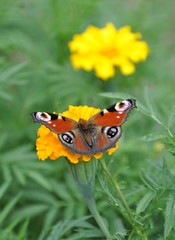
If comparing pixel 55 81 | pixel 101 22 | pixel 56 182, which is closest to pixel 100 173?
pixel 56 182

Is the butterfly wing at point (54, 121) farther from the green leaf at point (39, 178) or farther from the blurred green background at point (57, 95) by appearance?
the green leaf at point (39, 178)

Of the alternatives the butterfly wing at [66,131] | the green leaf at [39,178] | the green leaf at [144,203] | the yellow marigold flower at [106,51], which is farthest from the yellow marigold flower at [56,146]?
the yellow marigold flower at [106,51]

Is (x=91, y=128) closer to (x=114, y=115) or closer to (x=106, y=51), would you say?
(x=114, y=115)

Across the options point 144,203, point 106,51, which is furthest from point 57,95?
point 144,203

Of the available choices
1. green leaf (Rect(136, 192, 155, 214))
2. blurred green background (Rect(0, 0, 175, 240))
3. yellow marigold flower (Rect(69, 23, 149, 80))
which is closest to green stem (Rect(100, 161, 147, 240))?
green leaf (Rect(136, 192, 155, 214))

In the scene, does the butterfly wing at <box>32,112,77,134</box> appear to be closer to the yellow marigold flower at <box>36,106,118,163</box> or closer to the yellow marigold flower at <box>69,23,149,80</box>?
the yellow marigold flower at <box>36,106,118,163</box>

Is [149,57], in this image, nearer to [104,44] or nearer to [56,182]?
[104,44]
